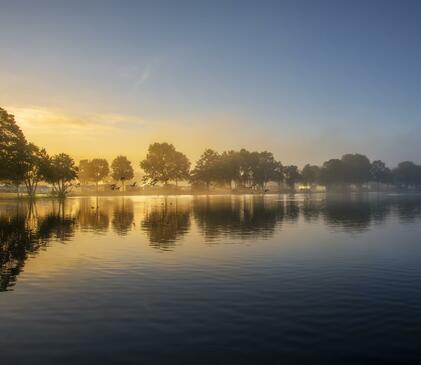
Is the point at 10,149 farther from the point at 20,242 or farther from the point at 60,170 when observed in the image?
the point at 20,242

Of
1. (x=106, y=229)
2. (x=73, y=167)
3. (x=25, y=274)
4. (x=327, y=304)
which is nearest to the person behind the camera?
(x=327, y=304)

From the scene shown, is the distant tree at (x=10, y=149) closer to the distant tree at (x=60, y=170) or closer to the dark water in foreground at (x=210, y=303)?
the distant tree at (x=60, y=170)

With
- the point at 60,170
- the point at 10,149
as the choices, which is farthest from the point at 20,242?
the point at 60,170

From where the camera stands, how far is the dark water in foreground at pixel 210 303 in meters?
14.5

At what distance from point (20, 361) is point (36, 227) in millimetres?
43525

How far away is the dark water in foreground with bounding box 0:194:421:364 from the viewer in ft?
47.6

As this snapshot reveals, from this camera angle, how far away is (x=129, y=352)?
14.4 m

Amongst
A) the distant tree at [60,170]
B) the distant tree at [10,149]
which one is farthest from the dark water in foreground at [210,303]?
the distant tree at [60,170]

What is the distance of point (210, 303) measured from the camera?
20312 mm

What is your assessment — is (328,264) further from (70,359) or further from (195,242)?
(70,359)

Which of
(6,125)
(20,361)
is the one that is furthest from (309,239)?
(6,125)

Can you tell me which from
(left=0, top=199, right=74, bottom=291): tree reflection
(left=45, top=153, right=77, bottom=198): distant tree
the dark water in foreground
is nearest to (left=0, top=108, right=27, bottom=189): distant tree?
(left=45, top=153, right=77, bottom=198): distant tree

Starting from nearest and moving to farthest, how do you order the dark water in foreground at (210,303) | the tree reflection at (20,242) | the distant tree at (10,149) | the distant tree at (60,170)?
the dark water in foreground at (210,303)
the tree reflection at (20,242)
the distant tree at (10,149)
the distant tree at (60,170)

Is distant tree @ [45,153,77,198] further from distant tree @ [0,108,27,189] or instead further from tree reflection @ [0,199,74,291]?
tree reflection @ [0,199,74,291]
